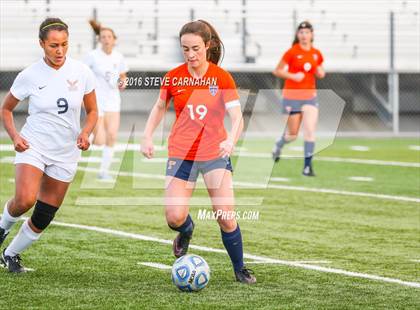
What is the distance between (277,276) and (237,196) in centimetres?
594

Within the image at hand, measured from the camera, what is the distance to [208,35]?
7508 millimetres

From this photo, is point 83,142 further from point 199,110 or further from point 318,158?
point 318,158

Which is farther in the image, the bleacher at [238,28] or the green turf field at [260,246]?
the bleacher at [238,28]

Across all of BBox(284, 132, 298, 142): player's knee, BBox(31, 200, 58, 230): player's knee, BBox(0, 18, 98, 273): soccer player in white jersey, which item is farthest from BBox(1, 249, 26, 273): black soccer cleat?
BBox(284, 132, 298, 142): player's knee

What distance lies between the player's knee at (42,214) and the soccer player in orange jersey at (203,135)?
0.87 m

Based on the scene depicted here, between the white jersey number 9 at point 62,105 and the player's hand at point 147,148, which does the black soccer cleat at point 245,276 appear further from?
the white jersey number 9 at point 62,105

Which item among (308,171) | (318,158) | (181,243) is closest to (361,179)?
(308,171)

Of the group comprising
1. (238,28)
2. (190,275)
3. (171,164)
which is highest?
(171,164)

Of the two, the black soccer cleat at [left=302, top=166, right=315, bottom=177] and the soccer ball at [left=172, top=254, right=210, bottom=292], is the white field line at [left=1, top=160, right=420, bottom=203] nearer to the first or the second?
the black soccer cleat at [left=302, top=166, right=315, bottom=177]

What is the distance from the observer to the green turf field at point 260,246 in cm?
707

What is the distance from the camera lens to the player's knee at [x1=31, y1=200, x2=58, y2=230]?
790cm

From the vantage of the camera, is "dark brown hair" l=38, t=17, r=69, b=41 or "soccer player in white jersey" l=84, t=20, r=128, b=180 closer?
"dark brown hair" l=38, t=17, r=69, b=41

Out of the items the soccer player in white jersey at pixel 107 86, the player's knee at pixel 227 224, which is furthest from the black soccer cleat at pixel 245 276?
the soccer player in white jersey at pixel 107 86

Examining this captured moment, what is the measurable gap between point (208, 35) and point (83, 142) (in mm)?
1166
